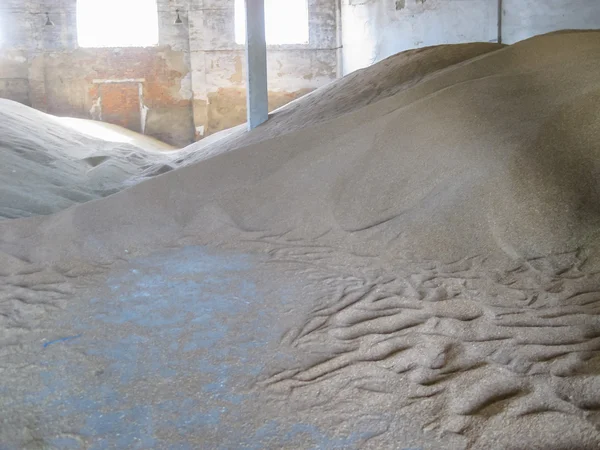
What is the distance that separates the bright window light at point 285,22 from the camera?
1559 cm

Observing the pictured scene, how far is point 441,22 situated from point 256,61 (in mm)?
3672

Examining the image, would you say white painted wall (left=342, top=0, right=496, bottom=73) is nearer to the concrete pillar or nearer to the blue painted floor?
the concrete pillar

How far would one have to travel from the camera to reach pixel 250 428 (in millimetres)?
2342

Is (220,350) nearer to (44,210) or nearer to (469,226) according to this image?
(469,226)

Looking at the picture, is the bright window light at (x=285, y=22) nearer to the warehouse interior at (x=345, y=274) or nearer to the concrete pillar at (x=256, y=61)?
the concrete pillar at (x=256, y=61)

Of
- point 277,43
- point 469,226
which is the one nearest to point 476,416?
point 469,226

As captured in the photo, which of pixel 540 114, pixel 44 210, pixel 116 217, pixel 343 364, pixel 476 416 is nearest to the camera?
pixel 476 416

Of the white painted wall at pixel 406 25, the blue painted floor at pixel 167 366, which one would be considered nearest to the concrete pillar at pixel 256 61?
the white painted wall at pixel 406 25

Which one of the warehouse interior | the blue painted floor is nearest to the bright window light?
the warehouse interior

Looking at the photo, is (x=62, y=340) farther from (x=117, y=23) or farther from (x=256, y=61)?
(x=117, y=23)

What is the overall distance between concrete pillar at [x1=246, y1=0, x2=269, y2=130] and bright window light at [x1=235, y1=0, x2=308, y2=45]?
21.2 feet

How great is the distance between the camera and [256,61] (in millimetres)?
9289

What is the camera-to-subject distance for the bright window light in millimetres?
15586

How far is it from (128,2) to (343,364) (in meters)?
14.2
